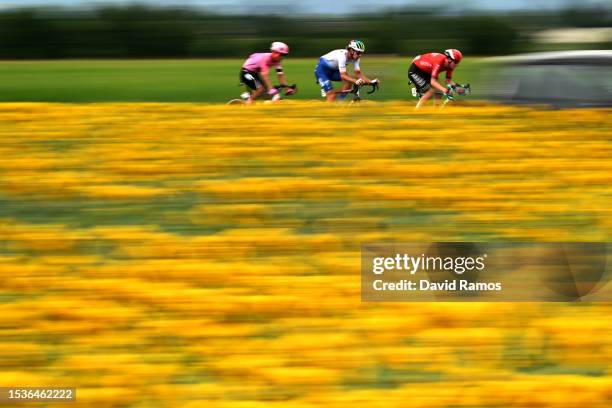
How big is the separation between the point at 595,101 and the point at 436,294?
23.1 ft

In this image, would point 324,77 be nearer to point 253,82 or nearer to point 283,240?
point 253,82

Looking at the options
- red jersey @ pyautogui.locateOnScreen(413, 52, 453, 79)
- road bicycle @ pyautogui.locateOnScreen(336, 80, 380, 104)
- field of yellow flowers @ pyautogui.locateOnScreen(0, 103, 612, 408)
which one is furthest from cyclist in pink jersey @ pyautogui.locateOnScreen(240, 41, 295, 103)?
field of yellow flowers @ pyautogui.locateOnScreen(0, 103, 612, 408)

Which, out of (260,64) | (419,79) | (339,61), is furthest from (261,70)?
(419,79)

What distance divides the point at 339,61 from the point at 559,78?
3.59 meters

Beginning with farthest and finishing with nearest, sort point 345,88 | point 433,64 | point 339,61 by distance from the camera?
1. point 345,88
2. point 339,61
3. point 433,64

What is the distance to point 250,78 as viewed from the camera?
15062mm

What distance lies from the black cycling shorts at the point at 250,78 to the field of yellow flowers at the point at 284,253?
3.45 metres

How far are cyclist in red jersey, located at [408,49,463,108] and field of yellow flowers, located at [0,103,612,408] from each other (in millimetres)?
2264

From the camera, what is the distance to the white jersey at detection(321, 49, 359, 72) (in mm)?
14385

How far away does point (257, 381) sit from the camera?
4.56 metres

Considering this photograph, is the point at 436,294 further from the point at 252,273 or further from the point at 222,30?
the point at 222,30

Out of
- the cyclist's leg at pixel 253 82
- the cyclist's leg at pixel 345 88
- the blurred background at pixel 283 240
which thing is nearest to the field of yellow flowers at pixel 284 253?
the blurred background at pixel 283 240

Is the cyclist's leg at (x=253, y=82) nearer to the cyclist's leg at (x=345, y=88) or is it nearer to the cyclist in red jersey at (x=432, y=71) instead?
the cyclist's leg at (x=345, y=88)

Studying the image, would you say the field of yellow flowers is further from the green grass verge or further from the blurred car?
the green grass verge
